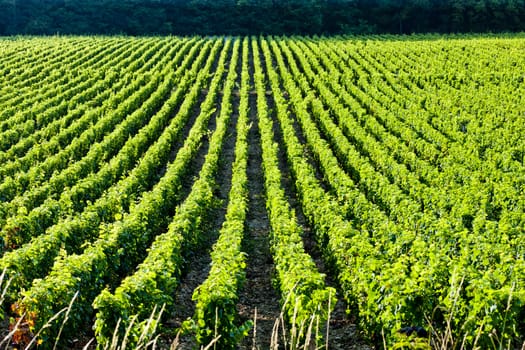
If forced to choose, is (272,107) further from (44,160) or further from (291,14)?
(291,14)

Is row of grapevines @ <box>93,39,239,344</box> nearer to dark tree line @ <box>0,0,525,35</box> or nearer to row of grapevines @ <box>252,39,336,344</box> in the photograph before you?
row of grapevines @ <box>252,39,336,344</box>

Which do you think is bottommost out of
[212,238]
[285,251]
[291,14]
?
[212,238]

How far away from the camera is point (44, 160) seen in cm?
2200

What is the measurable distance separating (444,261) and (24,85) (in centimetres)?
3195

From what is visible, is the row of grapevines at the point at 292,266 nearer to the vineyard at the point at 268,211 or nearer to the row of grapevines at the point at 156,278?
the vineyard at the point at 268,211

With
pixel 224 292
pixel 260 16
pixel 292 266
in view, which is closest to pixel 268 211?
pixel 292 266

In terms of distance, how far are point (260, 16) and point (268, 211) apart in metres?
61.7

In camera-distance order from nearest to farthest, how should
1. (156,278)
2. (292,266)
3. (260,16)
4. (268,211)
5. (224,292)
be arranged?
(224,292)
(156,278)
(292,266)
(268,211)
(260,16)

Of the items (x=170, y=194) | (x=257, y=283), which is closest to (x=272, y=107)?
(x=170, y=194)

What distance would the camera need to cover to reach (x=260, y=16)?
75062 mm

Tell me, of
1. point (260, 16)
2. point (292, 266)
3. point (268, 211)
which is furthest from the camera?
point (260, 16)

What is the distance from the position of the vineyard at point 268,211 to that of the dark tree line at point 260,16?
34.4 metres

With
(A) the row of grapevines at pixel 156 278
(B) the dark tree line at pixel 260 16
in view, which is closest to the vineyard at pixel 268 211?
(A) the row of grapevines at pixel 156 278

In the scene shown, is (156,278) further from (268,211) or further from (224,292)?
(268,211)
